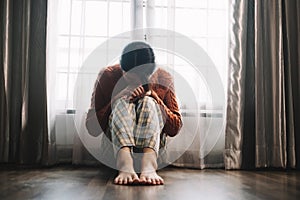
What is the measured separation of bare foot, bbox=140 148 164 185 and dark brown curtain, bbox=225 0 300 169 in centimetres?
66

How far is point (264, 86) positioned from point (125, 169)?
110cm

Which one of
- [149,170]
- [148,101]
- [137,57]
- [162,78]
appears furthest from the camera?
[162,78]

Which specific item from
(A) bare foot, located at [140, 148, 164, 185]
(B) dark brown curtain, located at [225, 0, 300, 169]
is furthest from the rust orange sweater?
(B) dark brown curtain, located at [225, 0, 300, 169]

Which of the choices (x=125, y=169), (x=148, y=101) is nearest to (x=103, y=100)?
(x=148, y=101)

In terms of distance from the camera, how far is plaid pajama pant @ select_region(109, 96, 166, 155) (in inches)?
66.1

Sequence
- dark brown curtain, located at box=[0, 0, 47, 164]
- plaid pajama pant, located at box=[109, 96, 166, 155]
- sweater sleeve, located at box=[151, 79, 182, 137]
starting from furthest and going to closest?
dark brown curtain, located at box=[0, 0, 47, 164], sweater sleeve, located at box=[151, 79, 182, 137], plaid pajama pant, located at box=[109, 96, 166, 155]

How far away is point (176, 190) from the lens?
1481 mm

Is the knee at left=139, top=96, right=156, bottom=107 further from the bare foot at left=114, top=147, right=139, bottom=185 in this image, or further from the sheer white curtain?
the sheer white curtain

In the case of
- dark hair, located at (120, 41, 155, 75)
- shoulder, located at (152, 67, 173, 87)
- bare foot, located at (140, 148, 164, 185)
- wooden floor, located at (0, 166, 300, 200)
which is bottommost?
wooden floor, located at (0, 166, 300, 200)

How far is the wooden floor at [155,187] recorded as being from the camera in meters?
1.36

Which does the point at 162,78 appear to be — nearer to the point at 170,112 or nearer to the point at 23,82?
the point at 170,112

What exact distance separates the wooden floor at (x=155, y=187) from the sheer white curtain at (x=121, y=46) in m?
0.19

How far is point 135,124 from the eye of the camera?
1721 millimetres

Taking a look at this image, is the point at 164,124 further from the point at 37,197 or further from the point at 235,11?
the point at 235,11
